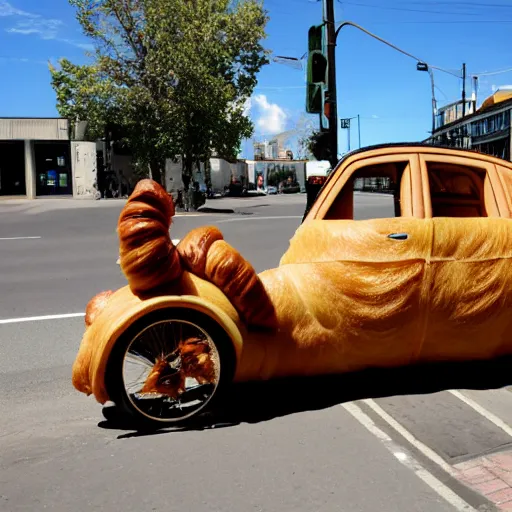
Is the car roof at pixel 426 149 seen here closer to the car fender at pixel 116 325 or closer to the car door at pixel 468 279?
the car door at pixel 468 279

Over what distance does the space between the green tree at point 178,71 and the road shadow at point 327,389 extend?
77.6ft

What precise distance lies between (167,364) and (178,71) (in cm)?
2466

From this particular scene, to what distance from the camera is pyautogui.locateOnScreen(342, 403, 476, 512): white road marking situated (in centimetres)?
302

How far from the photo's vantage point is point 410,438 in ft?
12.3

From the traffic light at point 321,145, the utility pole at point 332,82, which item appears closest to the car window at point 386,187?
the traffic light at point 321,145

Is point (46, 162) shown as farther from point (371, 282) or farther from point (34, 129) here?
point (371, 282)

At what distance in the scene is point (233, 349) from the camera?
394cm

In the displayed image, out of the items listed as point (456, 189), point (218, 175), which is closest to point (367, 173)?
point (456, 189)

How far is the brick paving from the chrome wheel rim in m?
1.50

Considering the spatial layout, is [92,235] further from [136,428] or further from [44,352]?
[136,428]

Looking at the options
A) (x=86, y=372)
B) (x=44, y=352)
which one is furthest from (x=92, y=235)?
(x=86, y=372)

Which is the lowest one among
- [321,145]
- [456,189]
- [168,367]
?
[168,367]

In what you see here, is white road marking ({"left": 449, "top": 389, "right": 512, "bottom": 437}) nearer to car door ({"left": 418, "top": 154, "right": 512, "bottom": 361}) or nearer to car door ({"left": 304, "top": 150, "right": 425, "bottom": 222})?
car door ({"left": 418, "top": 154, "right": 512, "bottom": 361})

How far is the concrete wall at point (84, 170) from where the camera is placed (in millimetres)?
42375
